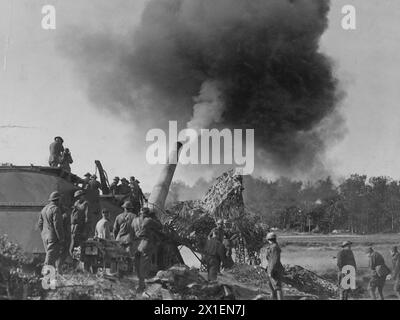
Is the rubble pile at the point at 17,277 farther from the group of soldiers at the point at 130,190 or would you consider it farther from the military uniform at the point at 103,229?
the group of soldiers at the point at 130,190

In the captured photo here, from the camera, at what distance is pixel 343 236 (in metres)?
14.7

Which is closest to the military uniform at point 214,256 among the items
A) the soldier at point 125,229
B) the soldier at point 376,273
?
the soldier at point 125,229

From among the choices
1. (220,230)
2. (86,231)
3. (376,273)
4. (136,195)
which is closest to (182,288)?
(220,230)

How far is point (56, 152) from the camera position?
43.7 feet

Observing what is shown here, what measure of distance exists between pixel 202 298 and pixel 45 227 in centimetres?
316

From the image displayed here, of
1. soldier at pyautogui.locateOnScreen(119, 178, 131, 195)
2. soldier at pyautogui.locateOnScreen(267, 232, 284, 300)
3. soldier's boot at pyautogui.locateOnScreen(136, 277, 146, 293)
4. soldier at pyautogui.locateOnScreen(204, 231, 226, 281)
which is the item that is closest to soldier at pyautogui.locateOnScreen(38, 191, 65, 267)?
soldier's boot at pyautogui.locateOnScreen(136, 277, 146, 293)

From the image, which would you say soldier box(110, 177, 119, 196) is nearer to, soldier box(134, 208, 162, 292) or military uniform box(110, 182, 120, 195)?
military uniform box(110, 182, 120, 195)

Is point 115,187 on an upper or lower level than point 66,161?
lower

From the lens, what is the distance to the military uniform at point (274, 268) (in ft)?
38.5

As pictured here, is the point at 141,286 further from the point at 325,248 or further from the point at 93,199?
the point at 325,248

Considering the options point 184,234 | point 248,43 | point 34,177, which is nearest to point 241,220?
point 184,234

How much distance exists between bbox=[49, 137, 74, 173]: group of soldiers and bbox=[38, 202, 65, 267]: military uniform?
195cm

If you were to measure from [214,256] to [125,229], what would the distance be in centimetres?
189
